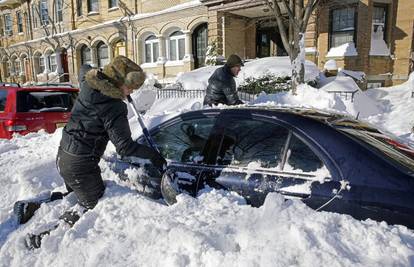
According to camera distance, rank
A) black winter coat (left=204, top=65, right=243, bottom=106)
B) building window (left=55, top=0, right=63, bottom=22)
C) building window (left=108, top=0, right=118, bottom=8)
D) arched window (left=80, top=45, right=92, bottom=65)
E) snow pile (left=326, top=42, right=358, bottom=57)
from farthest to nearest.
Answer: building window (left=55, top=0, right=63, bottom=22)
arched window (left=80, top=45, right=92, bottom=65)
building window (left=108, top=0, right=118, bottom=8)
snow pile (left=326, top=42, right=358, bottom=57)
black winter coat (left=204, top=65, right=243, bottom=106)

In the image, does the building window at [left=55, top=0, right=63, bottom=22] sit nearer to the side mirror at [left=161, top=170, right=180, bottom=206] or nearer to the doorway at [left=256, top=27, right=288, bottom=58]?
the doorway at [left=256, top=27, right=288, bottom=58]

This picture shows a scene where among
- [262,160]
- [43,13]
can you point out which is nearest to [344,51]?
[262,160]

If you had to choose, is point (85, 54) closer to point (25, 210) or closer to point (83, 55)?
point (83, 55)

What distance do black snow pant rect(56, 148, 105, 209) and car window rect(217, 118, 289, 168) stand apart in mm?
1178

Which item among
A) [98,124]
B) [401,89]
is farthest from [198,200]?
[401,89]

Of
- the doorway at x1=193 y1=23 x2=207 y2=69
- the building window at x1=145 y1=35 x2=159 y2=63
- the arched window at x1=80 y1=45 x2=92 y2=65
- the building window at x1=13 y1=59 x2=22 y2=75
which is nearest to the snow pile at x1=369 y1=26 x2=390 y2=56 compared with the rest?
the doorway at x1=193 y1=23 x2=207 y2=69

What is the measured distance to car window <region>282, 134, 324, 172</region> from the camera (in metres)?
2.44

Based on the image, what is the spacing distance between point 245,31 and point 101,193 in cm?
1576

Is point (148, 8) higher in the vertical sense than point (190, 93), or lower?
higher

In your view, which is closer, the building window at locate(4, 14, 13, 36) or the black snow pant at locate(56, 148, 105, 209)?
the black snow pant at locate(56, 148, 105, 209)

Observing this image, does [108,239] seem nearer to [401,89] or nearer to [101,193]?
[101,193]

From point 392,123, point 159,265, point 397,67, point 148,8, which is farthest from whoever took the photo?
point 148,8

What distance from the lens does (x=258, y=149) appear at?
8.96 feet

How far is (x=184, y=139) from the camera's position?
3.27m
